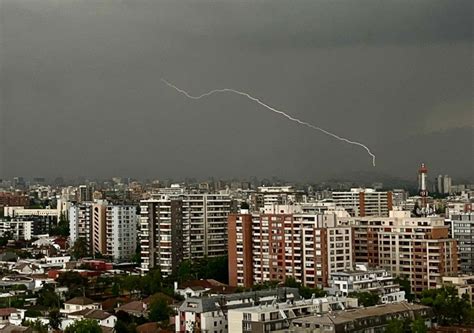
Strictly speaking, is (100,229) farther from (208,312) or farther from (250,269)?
(208,312)

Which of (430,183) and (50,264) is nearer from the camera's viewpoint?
(50,264)

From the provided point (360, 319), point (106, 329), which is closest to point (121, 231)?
point (106, 329)

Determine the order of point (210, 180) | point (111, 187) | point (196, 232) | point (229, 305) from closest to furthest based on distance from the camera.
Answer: point (229, 305) < point (196, 232) < point (210, 180) < point (111, 187)

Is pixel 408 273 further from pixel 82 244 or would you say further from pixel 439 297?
pixel 82 244

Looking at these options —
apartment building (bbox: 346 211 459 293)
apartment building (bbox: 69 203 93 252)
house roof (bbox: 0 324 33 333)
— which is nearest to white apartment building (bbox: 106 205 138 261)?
apartment building (bbox: 69 203 93 252)

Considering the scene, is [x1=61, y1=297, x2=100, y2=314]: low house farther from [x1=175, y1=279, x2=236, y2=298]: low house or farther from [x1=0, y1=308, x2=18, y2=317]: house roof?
[x1=175, y1=279, x2=236, y2=298]: low house

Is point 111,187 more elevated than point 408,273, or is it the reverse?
point 111,187

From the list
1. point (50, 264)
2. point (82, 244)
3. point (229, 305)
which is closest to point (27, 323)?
point (229, 305)
